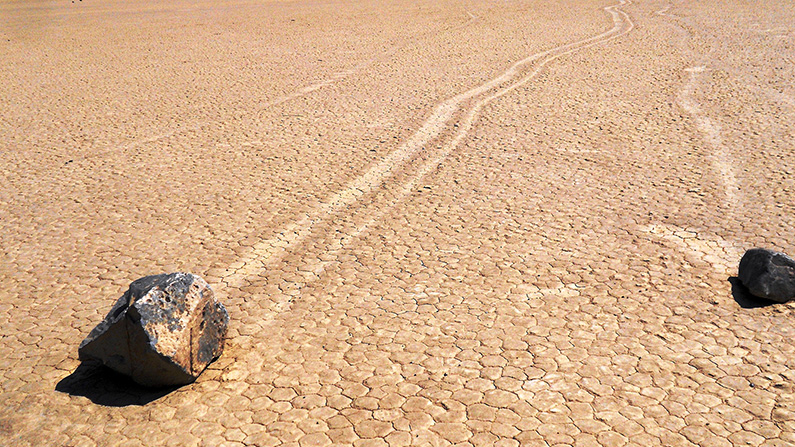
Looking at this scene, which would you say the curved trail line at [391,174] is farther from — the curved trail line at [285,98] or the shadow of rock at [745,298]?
the shadow of rock at [745,298]

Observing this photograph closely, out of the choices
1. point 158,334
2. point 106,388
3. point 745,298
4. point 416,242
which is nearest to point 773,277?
point 745,298

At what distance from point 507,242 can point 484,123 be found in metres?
3.21

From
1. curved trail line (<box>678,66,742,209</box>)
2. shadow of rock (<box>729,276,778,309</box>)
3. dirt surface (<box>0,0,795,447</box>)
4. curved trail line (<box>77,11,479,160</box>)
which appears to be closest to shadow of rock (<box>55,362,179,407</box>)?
dirt surface (<box>0,0,795,447</box>)

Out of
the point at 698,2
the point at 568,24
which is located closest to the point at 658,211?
the point at 568,24

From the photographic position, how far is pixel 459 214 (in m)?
5.48

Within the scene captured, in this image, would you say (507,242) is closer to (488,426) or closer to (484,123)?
(488,426)

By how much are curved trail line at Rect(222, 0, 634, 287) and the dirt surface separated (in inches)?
1.4

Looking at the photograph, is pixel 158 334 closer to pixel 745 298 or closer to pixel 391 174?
pixel 745 298

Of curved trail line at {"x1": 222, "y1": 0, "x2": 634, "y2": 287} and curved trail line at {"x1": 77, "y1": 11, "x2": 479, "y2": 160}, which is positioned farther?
curved trail line at {"x1": 77, "y1": 11, "x2": 479, "y2": 160}

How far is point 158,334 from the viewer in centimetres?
326

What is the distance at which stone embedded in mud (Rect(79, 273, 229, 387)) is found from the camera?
326 centimetres

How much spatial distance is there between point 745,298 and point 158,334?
10.6 feet

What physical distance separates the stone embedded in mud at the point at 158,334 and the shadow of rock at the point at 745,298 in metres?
2.98

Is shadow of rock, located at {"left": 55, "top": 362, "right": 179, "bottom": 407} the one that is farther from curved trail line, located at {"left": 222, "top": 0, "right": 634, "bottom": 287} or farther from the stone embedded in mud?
curved trail line, located at {"left": 222, "top": 0, "right": 634, "bottom": 287}
